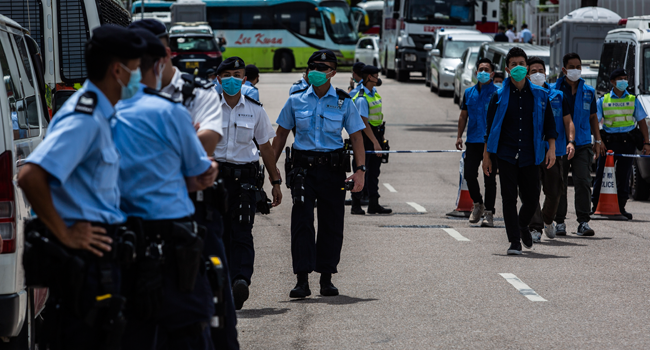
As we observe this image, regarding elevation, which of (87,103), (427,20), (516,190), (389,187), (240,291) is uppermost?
(427,20)

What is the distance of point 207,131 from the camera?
4332mm

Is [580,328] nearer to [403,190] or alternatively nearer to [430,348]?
[430,348]

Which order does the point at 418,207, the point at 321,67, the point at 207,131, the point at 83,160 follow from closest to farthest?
1. the point at 83,160
2. the point at 207,131
3. the point at 321,67
4. the point at 418,207

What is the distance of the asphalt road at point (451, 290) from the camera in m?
6.16

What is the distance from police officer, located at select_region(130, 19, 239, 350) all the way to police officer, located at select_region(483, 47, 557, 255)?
5018 millimetres

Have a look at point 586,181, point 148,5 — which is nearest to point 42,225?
point 586,181

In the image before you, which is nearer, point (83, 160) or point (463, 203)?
point (83, 160)

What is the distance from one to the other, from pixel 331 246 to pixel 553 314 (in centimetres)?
179

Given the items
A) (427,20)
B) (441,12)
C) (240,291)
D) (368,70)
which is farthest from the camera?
(441,12)

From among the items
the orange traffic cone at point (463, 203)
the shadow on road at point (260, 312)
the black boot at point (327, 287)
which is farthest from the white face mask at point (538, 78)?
the shadow on road at point (260, 312)

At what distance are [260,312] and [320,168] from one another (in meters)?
1.23

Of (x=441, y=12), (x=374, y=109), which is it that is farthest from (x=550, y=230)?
(x=441, y=12)

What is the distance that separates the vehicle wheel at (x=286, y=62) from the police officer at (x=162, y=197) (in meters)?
41.7

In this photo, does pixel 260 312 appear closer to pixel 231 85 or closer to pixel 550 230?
pixel 231 85
